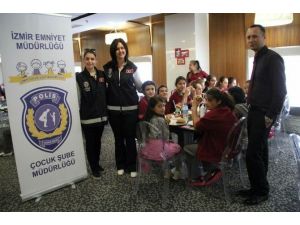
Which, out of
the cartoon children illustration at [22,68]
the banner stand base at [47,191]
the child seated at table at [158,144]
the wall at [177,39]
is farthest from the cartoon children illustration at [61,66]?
the wall at [177,39]

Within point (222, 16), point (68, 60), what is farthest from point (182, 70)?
point (68, 60)

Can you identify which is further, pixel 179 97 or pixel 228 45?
pixel 228 45

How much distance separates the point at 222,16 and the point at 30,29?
4930mm

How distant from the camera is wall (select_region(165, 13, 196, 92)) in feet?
20.5

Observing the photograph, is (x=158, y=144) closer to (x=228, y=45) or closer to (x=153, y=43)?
(x=228, y=45)

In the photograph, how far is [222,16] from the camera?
635cm

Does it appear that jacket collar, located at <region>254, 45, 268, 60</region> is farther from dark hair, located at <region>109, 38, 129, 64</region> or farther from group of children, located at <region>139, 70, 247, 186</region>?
dark hair, located at <region>109, 38, 129, 64</region>

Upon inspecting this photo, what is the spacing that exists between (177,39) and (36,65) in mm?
4481

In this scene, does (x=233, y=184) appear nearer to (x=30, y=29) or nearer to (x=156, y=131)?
(x=156, y=131)

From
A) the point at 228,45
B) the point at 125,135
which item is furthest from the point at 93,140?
the point at 228,45

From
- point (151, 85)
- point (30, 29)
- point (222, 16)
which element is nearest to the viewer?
point (30, 29)

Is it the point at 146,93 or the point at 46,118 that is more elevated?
the point at 146,93

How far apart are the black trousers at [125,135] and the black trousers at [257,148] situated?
1.25 meters

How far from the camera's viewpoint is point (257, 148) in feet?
7.53
